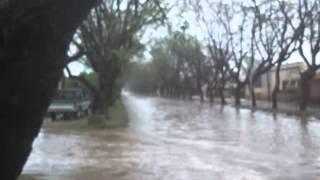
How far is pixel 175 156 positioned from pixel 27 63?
46.7 ft

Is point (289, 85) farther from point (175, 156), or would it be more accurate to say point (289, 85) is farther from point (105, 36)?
point (175, 156)

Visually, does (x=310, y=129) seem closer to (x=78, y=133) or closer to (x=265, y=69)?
(x=78, y=133)

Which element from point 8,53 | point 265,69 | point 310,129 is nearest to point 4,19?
point 8,53

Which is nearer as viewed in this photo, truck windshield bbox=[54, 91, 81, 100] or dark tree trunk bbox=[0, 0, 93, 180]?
dark tree trunk bbox=[0, 0, 93, 180]

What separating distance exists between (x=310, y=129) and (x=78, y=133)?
10814 mm

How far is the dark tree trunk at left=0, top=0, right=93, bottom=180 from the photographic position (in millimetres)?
4195

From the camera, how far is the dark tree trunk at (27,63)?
4.20 meters

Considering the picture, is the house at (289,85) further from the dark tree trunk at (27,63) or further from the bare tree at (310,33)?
the dark tree trunk at (27,63)

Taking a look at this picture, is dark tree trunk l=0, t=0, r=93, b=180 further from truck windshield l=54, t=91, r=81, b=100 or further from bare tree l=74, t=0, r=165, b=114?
truck windshield l=54, t=91, r=81, b=100

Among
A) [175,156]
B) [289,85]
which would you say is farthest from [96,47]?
[289,85]

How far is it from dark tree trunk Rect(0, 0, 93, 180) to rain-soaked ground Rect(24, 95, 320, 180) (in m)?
9.23

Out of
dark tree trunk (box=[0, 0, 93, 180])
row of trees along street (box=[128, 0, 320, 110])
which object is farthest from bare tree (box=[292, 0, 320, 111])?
dark tree trunk (box=[0, 0, 93, 180])

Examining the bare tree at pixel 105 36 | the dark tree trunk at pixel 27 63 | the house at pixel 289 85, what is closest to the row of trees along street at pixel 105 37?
the bare tree at pixel 105 36

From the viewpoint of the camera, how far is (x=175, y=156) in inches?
720
